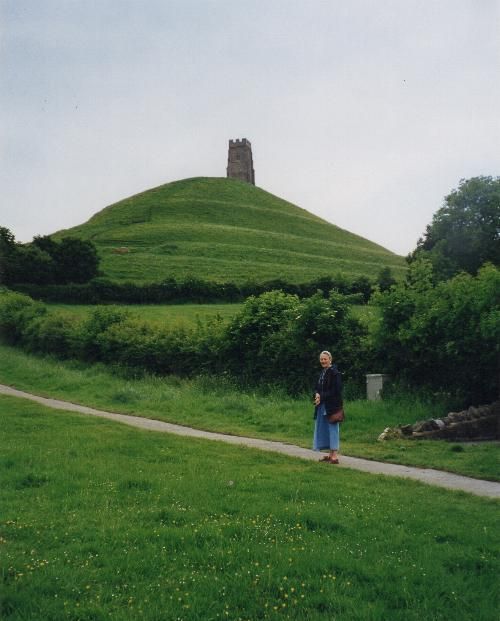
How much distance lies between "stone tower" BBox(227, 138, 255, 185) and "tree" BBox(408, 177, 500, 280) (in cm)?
10126

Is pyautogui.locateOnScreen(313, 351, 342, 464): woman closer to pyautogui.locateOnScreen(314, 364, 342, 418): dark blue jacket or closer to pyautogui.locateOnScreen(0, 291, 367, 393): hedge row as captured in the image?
pyautogui.locateOnScreen(314, 364, 342, 418): dark blue jacket

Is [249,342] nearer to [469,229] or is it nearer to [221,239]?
[469,229]

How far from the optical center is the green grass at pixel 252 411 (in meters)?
11.3

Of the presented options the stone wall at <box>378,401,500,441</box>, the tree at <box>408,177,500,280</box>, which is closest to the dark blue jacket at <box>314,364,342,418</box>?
the stone wall at <box>378,401,500,441</box>

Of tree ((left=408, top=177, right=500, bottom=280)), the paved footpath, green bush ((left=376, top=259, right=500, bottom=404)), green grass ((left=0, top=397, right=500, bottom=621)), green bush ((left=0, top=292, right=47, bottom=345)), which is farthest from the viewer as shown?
tree ((left=408, top=177, right=500, bottom=280))

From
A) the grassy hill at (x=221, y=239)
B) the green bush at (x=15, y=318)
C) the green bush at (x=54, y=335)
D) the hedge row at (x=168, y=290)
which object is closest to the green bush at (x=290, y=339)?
the green bush at (x=54, y=335)

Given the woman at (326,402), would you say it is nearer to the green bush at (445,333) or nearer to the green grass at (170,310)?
the green bush at (445,333)

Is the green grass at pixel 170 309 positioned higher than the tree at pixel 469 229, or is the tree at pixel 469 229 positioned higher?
the tree at pixel 469 229

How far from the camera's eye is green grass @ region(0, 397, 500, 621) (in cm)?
507

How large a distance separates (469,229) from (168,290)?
26.2 metres

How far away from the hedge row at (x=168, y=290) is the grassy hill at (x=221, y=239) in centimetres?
238

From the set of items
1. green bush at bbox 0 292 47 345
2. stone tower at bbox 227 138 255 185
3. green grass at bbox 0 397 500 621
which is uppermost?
stone tower at bbox 227 138 255 185

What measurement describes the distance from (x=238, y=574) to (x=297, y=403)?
1187 centimetres

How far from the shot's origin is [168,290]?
2266 inches
